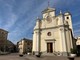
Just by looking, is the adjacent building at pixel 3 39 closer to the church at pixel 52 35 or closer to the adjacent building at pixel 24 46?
the adjacent building at pixel 24 46

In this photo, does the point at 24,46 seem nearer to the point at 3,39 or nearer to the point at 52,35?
the point at 3,39

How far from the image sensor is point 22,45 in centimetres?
4772

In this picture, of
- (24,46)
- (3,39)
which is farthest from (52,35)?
(3,39)

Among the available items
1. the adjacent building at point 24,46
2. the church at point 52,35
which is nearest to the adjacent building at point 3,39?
the adjacent building at point 24,46

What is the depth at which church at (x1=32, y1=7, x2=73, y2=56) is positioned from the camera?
23.4 metres

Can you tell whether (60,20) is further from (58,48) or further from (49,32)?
(58,48)

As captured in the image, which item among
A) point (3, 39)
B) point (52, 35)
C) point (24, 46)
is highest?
point (52, 35)

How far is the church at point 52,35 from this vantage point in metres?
23.4

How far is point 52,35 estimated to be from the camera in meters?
25.8

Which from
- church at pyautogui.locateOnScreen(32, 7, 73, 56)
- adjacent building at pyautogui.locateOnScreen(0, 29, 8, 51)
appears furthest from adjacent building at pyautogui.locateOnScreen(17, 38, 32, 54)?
church at pyautogui.locateOnScreen(32, 7, 73, 56)

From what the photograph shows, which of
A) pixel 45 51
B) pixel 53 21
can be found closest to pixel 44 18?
pixel 53 21

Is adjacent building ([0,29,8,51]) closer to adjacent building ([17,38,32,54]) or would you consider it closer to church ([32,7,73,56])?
adjacent building ([17,38,32,54])

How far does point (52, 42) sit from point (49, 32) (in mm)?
2739

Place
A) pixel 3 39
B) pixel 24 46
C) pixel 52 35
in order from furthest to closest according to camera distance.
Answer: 1. pixel 24 46
2. pixel 3 39
3. pixel 52 35
